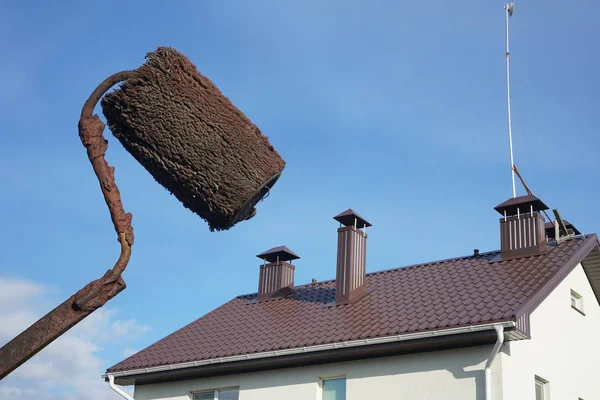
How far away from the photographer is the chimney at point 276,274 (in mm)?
16234

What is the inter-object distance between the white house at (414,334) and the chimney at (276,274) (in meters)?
0.07

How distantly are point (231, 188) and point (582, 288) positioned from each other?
12.2 meters

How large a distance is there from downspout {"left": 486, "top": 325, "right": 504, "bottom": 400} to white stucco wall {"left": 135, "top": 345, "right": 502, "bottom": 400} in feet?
0.32

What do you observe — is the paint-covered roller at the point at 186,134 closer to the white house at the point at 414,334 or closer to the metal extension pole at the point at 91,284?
the metal extension pole at the point at 91,284

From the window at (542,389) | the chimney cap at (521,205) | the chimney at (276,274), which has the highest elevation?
the chimney cap at (521,205)

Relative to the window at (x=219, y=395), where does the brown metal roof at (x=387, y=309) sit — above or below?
above

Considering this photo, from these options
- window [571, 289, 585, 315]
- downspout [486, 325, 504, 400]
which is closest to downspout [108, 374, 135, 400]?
downspout [486, 325, 504, 400]

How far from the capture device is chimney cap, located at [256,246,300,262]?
1659 cm

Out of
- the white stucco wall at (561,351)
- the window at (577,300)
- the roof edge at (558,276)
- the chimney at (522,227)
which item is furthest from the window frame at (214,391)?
the window at (577,300)

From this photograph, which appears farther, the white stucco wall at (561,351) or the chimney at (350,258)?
the chimney at (350,258)

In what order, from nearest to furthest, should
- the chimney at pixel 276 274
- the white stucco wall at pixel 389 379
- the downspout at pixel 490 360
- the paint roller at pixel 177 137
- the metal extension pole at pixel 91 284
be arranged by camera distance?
the metal extension pole at pixel 91 284
the paint roller at pixel 177 137
the downspout at pixel 490 360
the white stucco wall at pixel 389 379
the chimney at pixel 276 274

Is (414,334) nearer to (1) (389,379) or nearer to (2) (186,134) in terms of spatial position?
(1) (389,379)

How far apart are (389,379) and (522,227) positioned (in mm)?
4044

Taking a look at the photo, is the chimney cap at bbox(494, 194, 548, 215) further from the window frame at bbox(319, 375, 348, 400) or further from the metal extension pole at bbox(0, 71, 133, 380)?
the metal extension pole at bbox(0, 71, 133, 380)
